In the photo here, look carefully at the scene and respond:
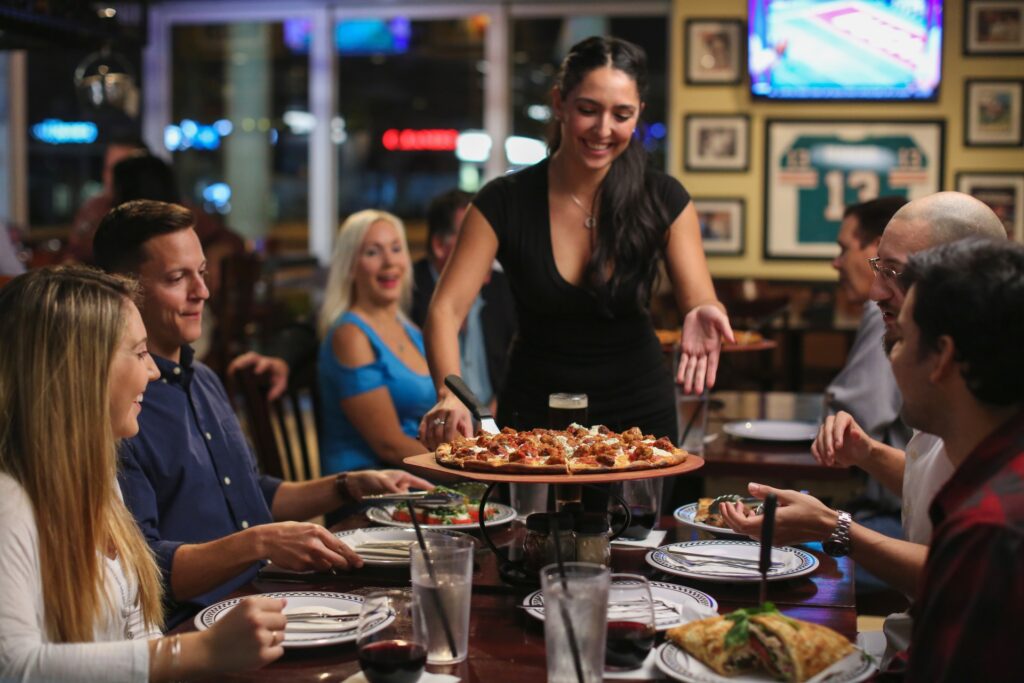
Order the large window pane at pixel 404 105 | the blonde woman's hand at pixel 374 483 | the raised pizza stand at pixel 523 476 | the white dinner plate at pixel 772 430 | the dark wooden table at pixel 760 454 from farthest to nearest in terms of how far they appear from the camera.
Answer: the large window pane at pixel 404 105 < the white dinner plate at pixel 772 430 < the dark wooden table at pixel 760 454 < the blonde woman's hand at pixel 374 483 < the raised pizza stand at pixel 523 476

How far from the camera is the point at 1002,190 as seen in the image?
7281 mm

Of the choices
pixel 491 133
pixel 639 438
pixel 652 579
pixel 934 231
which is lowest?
pixel 652 579

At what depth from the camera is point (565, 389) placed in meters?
2.77

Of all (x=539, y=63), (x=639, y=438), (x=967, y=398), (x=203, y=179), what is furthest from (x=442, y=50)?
(x=967, y=398)

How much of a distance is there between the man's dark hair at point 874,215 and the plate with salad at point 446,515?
1575 millimetres

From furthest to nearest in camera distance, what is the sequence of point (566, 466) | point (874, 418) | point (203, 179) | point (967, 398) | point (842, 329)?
point (203, 179)
point (842, 329)
point (874, 418)
point (566, 466)
point (967, 398)

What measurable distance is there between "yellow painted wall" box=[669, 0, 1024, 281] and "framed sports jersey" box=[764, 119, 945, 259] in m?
0.05

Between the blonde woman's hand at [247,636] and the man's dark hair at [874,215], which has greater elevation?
the man's dark hair at [874,215]

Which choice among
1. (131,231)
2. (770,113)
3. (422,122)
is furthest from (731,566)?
(422,122)

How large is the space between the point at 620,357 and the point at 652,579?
93cm

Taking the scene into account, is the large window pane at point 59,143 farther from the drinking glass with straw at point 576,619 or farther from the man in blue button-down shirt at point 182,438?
the drinking glass with straw at point 576,619

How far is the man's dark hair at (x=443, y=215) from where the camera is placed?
166 inches

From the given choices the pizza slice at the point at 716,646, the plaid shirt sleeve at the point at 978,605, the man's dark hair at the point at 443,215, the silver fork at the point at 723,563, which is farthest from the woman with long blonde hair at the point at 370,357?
the plaid shirt sleeve at the point at 978,605

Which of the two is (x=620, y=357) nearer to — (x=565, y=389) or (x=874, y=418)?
(x=565, y=389)
